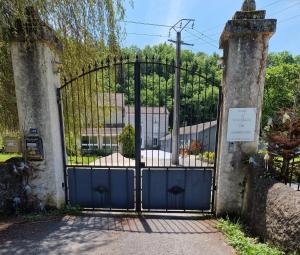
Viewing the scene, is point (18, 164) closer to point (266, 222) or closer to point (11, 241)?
point (11, 241)

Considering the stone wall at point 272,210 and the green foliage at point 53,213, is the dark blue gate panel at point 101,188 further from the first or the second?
the stone wall at point 272,210

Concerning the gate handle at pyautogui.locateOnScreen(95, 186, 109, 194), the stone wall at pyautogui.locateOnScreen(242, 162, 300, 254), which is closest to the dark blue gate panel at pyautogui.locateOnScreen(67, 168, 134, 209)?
the gate handle at pyautogui.locateOnScreen(95, 186, 109, 194)

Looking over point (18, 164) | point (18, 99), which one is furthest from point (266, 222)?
point (18, 99)

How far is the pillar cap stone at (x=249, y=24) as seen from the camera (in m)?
4.18

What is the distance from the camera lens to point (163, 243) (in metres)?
3.97

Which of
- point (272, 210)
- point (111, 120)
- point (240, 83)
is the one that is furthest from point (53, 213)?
point (240, 83)

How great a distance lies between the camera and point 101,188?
5.13m

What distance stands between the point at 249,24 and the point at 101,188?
13.2 feet

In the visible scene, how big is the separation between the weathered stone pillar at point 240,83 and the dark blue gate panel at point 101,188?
1.79 m

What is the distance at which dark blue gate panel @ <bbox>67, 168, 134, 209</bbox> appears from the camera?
5.07 metres

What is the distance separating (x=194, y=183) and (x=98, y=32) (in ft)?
10.9

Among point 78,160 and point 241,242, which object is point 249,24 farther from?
point 78,160

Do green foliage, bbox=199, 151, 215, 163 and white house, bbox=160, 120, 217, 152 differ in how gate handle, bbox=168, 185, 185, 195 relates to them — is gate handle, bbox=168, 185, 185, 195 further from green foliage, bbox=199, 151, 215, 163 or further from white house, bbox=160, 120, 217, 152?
white house, bbox=160, 120, 217, 152

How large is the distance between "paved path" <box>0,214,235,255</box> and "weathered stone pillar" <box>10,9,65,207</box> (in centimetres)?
77
